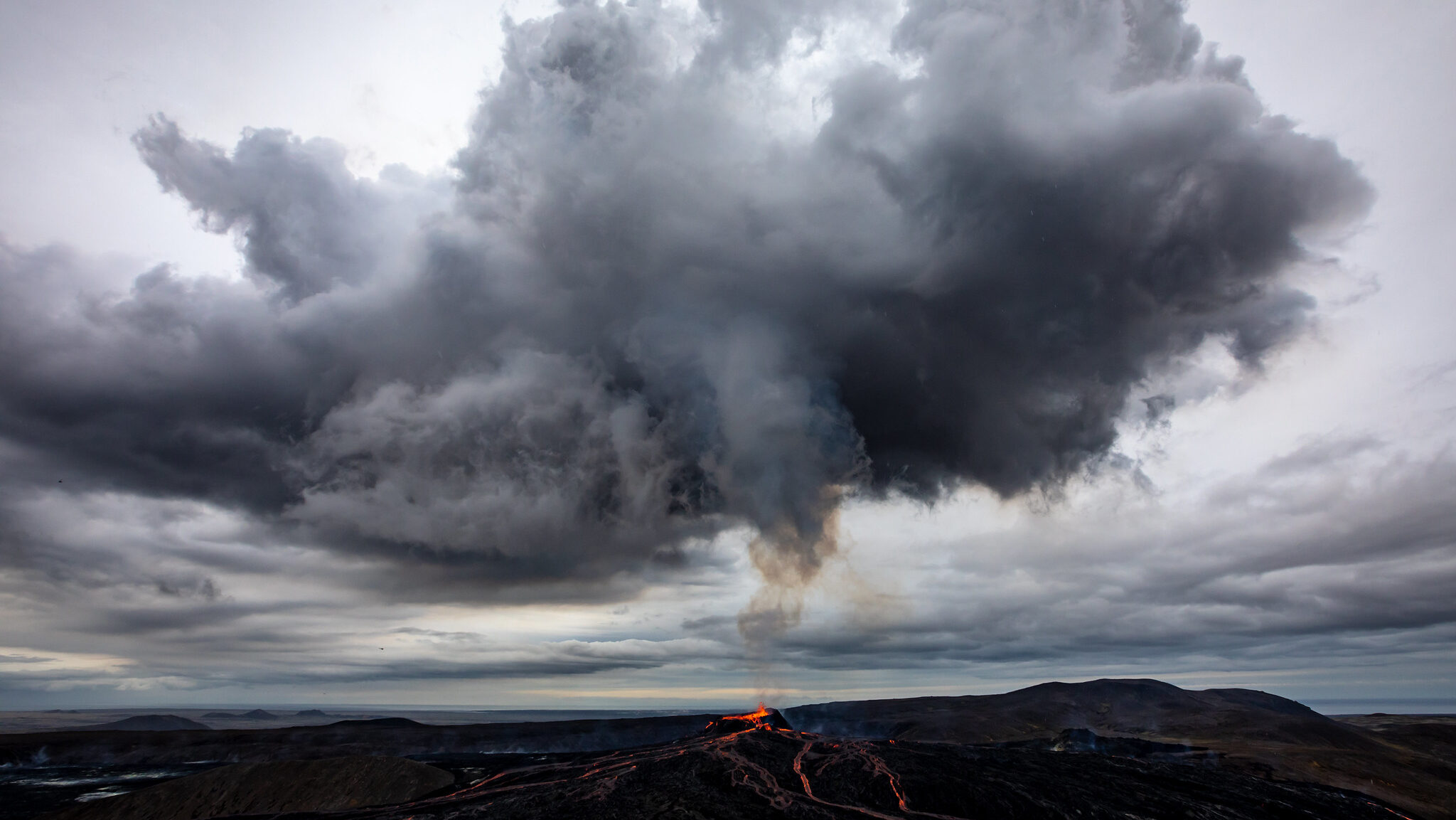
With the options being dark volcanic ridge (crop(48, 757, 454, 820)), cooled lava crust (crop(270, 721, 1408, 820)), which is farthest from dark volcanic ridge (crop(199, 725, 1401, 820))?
dark volcanic ridge (crop(48, 757, 454, 820))

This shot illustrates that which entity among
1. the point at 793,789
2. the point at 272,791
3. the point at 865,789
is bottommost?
the point at 272,791

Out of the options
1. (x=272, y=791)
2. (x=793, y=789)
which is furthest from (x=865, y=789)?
(x=272, y=791)

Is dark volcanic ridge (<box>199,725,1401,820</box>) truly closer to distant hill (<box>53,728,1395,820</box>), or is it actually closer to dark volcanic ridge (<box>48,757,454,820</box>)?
distant hill (<box>53,728,1395,820</box>)

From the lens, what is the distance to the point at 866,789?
105750mm

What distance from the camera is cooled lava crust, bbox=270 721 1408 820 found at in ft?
312

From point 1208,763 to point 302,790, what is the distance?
189 meters

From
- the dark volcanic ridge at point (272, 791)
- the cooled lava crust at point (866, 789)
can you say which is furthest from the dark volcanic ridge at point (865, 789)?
the dark volcanic ridge at point (272, 791)

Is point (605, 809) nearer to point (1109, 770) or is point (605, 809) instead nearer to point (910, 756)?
point (910, 756)

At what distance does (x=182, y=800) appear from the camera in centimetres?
12175

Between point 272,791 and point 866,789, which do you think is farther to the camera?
point 272,791

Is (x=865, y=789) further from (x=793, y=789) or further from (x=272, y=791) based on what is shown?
(x=272, y=791)

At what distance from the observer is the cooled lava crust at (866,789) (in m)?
95.0

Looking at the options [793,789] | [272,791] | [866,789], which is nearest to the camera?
[866,789]

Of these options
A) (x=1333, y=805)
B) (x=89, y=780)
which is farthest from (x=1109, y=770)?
(x=89, y=780)
